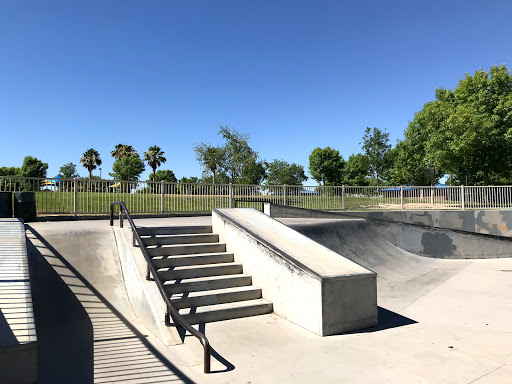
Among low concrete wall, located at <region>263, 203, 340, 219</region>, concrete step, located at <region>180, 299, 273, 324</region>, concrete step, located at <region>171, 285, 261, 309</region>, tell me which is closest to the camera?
concrete step, located at <region>180, 299, 273, 324</region>

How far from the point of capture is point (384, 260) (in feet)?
33.3

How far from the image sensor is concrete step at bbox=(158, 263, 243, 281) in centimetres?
586

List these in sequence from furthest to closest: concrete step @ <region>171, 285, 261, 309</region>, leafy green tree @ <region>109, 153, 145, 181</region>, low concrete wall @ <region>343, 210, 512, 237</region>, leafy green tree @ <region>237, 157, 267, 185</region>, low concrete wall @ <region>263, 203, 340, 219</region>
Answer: leafy green tree @ <region>109, 153, 145, 181</region> → leafy green tree @ <region>237, 157, 267, 185</region> → low concrete wall @ <region>343, 210, 512, 237</region> → low concrete wall @ <region>263, 203, 340, 219</region> → concrete step @ <region>171, 285, 261, 309</region>

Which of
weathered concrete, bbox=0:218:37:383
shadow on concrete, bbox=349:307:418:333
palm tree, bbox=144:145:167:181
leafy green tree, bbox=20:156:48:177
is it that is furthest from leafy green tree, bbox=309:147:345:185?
weathered concrete, bbox=0:218:37:383

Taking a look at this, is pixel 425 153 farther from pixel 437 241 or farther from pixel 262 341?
pixel 262 341

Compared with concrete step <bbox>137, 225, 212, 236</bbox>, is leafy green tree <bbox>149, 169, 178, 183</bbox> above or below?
above

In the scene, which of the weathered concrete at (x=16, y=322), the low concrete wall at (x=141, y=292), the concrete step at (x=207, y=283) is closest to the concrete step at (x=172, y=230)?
the low concrete wall at (x=141, y=292)

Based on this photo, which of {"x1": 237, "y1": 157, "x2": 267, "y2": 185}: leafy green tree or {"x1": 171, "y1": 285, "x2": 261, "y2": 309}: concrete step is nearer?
{"x1": 171, "y1": 285, "x2": 261, "y2": 309}: concrete step

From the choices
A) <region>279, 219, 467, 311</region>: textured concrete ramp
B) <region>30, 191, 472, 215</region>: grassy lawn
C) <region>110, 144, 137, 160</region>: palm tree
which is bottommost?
<region>279, 219, 467, 311</region>: textured concrete ramp

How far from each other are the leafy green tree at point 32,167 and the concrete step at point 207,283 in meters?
64.5

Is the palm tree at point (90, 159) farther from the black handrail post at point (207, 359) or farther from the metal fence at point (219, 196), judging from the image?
the black handrail post at point (207, 359)

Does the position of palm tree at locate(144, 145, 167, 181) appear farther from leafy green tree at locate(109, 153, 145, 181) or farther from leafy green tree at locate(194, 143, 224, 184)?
leafy green tree at locate(194, 143, 224, 184)

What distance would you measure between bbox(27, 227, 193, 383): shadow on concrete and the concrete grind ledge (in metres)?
2.02

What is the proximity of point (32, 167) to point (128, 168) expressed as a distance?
1601 cm
